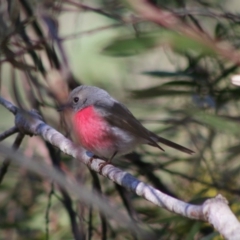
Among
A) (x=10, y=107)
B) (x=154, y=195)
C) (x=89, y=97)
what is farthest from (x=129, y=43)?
(x=89, y=97)

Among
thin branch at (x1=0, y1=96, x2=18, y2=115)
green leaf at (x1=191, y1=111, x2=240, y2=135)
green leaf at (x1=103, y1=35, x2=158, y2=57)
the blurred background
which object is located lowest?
the blurred background

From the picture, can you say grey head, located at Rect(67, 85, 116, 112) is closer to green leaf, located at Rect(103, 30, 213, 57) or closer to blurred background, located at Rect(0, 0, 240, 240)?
blurred background, located at Rect(0, 0, 240, 240)

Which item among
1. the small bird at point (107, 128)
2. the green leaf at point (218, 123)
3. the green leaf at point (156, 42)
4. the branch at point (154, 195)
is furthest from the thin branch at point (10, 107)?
the green leaf at point (156, 42)

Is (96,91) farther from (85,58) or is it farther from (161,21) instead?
(161,21)

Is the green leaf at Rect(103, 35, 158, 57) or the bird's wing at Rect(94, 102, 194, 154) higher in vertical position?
the green leaf at Rect(103, 35, 158, 57)

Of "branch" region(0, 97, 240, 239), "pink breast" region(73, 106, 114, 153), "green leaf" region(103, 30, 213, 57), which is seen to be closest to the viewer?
"green leaf" region(103, 30, 213, 57)

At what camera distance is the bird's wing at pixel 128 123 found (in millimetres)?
3426

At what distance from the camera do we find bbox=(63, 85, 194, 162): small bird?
346 centimetres

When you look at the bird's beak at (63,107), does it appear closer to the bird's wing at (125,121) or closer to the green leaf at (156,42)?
the bird's wing at (125,121)

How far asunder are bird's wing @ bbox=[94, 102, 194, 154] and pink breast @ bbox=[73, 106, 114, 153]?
0.19 feet

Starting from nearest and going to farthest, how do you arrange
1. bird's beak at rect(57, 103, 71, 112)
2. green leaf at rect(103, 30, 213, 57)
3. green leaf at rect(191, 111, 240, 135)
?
green leaf at rect(103, 30, 213, 57) < green leaf at rect(191, 111, 240, 135) < bird's beak at rect(57, 103, 71, 112)

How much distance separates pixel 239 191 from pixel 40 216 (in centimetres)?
125

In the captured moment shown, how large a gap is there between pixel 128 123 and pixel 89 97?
0.39 m

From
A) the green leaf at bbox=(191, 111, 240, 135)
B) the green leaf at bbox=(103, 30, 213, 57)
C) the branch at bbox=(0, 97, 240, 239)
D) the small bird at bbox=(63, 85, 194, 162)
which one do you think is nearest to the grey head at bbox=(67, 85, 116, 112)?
the small bird at bbox=(63, 85, 194, 162)
